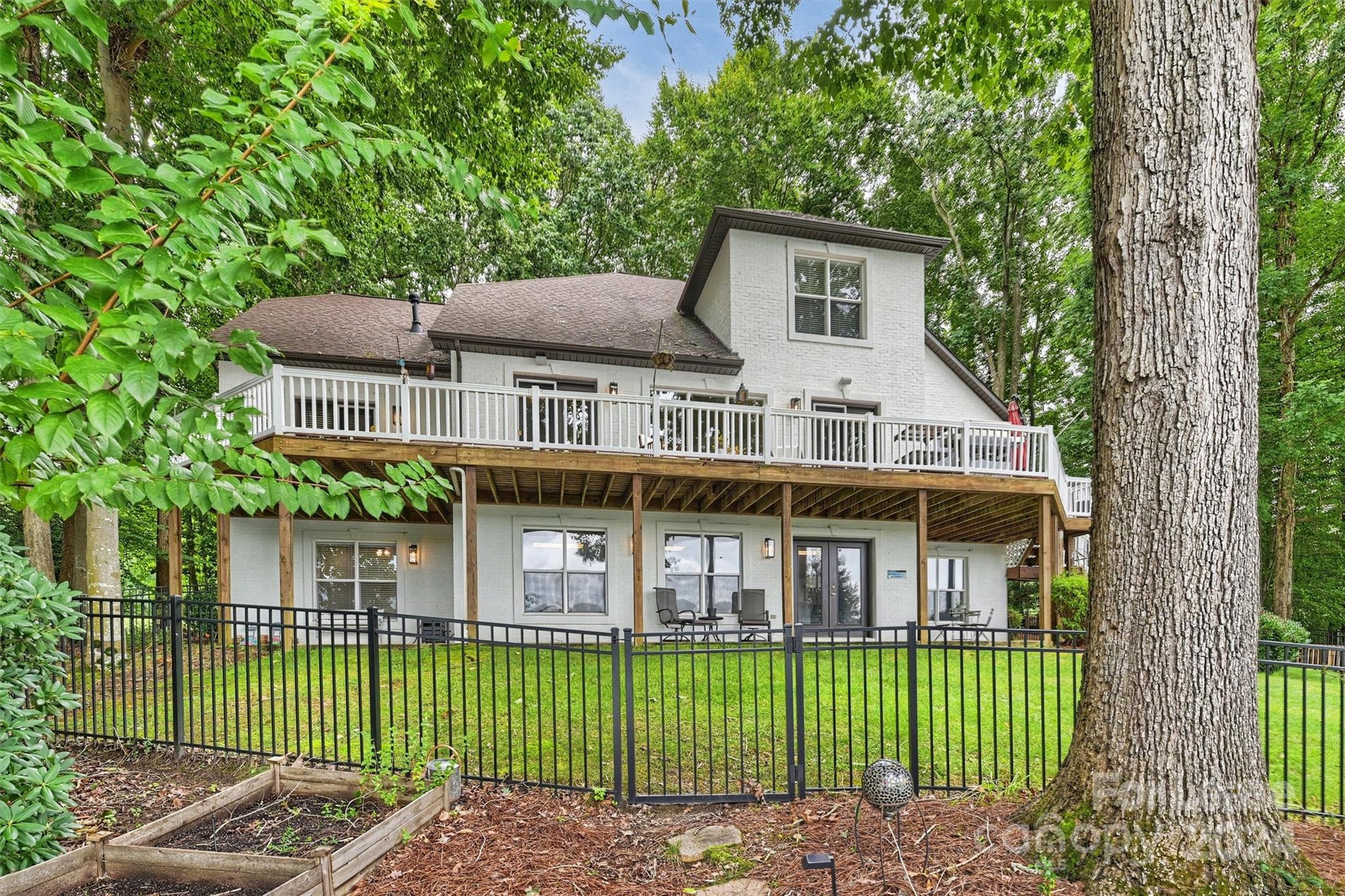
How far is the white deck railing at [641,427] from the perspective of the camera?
10305 mm

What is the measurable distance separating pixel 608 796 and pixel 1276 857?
3896 mm

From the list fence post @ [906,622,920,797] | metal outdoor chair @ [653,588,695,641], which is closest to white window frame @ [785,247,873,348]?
metal outdoor chair @ [653,588,695,641]

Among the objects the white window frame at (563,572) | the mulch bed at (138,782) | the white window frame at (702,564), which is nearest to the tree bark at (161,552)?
the white window frame at (563,572)

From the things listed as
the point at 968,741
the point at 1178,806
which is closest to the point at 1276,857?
the point at 1178,806

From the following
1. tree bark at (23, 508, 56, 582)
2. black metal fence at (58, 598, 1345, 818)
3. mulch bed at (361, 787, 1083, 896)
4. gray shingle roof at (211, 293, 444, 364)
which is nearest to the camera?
mulch bed at (361, 787, 1083, 896)

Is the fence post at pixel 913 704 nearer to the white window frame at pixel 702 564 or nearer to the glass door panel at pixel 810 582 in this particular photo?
the white window frame at pixel 702 564

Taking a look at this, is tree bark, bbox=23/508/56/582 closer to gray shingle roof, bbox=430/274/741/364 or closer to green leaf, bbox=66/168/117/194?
gray shingle roof, bbox=430/274/741/364

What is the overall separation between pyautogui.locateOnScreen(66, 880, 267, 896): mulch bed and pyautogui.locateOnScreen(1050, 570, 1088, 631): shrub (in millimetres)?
12673

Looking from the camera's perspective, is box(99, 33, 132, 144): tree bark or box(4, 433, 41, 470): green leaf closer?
box(4, 433, 41, 470): green leaf

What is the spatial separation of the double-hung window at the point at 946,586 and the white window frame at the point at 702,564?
472 centimetres

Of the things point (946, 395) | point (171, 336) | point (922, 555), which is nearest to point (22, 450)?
point (171, 336)

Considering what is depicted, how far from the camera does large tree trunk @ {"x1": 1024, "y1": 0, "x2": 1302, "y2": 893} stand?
3.35 metres

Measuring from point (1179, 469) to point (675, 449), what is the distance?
8.41 m

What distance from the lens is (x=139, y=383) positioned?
5.74ft
